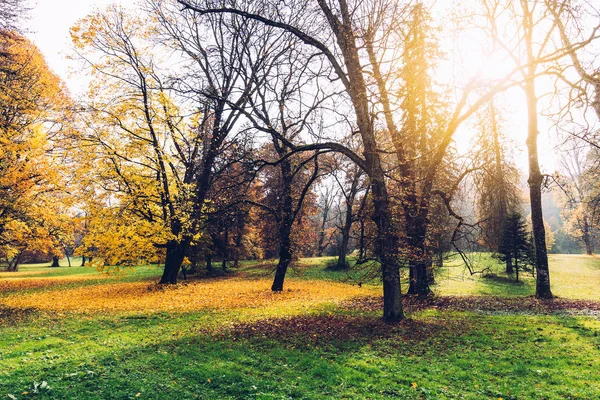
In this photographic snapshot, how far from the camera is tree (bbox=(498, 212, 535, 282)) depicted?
23.9 meters

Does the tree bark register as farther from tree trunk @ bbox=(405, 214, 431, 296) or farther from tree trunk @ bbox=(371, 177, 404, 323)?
tree trunk @ bbox=(371, 177, 404, 323)

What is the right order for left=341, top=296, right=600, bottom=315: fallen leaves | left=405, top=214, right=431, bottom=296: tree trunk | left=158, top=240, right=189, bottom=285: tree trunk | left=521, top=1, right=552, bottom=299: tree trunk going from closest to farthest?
left=405, top=214, right=431, bottom=296: tree trunk < left=341, top=296, right=600, bottom=315: fallen leaves < left=521, top=1, right=552, bottom=299: tree trunk < left=158, top=240, right=189, bottom=285: tree trunk

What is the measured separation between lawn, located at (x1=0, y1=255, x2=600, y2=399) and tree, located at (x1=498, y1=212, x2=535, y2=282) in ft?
35.9

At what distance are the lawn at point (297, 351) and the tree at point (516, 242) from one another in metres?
10.9

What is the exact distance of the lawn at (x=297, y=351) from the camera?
6.07m

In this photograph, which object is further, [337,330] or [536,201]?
[536,201]

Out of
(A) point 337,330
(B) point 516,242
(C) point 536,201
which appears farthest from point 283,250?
(B) point 516,242

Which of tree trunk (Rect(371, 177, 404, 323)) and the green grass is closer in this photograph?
tree trunk (Rect(371, 177, 404, 323))

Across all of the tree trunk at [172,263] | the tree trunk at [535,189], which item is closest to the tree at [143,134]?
the tree trunk at [172,263]

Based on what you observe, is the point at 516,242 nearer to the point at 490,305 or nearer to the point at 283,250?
the point at 490,305

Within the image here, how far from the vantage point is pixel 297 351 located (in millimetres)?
8094

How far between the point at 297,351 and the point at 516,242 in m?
22.1

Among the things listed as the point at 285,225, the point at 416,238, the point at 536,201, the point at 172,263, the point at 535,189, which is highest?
the point at 535,189

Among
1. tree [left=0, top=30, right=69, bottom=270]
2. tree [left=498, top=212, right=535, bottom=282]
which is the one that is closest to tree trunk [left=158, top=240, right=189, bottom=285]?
tree [left=0, top=30, right=69, bottom=270]
